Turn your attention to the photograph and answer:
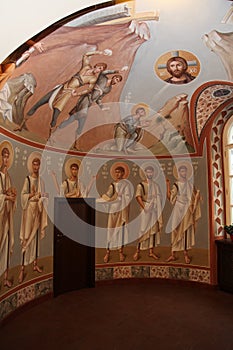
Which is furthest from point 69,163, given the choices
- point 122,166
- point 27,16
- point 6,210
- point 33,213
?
point 27,16

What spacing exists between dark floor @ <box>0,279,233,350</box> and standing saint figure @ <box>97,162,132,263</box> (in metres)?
1.19

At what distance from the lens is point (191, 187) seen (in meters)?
8.14

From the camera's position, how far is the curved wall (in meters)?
4.55

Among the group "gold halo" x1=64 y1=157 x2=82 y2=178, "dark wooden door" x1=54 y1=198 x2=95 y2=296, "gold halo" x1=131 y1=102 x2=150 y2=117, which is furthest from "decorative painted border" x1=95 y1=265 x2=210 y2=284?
"gold halo" x1=131 y1=102 x2=150 y2=117

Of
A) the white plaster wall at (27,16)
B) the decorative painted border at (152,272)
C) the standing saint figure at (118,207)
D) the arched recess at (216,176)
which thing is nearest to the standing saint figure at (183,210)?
the decorative painted border at (152,272)

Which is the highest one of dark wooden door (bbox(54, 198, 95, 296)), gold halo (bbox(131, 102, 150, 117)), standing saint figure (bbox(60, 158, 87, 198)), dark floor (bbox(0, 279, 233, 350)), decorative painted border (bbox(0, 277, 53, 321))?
gold halo (bbox(131, 102, 150, 117))

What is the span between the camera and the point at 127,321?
566cm

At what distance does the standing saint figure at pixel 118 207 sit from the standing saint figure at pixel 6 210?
2.96 metres

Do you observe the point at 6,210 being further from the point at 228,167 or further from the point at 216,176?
the point at 228,167

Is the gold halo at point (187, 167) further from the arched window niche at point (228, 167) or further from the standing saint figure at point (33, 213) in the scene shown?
the standing saint figure at point (33, 213)

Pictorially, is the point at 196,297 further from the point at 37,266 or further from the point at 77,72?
the point at 77,72

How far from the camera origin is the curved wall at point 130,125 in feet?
14.9

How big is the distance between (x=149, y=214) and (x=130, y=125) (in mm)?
2472

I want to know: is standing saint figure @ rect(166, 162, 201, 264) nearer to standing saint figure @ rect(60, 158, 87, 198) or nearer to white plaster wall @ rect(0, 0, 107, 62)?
standing saint figure @ rect(60, 158, 87, 198)
